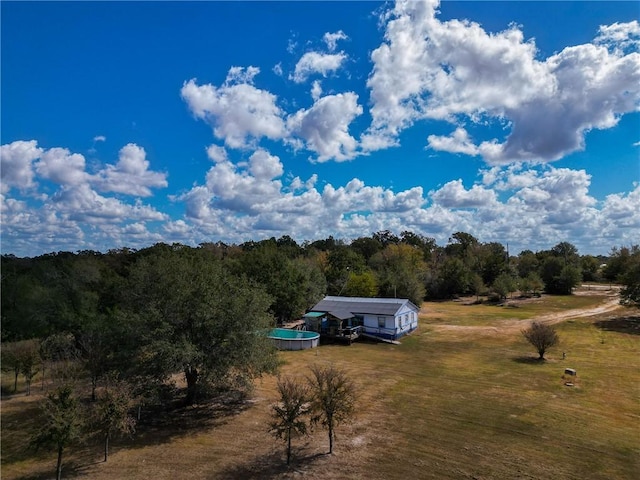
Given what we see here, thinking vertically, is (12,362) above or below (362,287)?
below

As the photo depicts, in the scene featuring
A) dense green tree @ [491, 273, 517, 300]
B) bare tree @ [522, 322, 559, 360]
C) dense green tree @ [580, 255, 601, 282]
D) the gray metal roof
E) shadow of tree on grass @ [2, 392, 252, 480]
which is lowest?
shadow of tree on grass @ [2, 392, 252, 480]

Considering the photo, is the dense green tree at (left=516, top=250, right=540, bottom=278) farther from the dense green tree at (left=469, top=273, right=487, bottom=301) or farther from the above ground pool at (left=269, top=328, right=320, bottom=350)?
the above ground pool at (left=269, top=328, right=320, bottom=350)

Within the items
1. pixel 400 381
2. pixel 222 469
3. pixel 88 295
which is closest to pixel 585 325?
pixel 400 381

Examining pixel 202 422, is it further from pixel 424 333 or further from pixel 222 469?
pixel 424 333

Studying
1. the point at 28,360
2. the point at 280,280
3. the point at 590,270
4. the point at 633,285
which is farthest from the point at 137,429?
the point at 590,270

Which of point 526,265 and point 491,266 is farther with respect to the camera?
point 526,265

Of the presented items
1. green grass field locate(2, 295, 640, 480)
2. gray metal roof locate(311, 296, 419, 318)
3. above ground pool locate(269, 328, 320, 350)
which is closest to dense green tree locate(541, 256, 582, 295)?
gray metal roof locate(311, 296, 419, 318)

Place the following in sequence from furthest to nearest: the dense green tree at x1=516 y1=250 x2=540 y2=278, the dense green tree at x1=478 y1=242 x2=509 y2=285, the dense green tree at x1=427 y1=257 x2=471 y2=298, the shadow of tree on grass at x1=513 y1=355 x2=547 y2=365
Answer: the dense green tree at x1=516 y1=250 x2=540 y2=278 → the dense green tree at x1=478 y1=242 x2=509 y2=285 → the dense green tree at x1=427 y1=257 x2=471 y2=298 → the shadow of tree on grass at x1=513 y1=355 x2=547 y2=365

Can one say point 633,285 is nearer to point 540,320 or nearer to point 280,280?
point 540,320

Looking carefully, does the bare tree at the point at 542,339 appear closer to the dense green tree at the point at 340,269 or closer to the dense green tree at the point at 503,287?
the dense green tree at the point at 340,269
